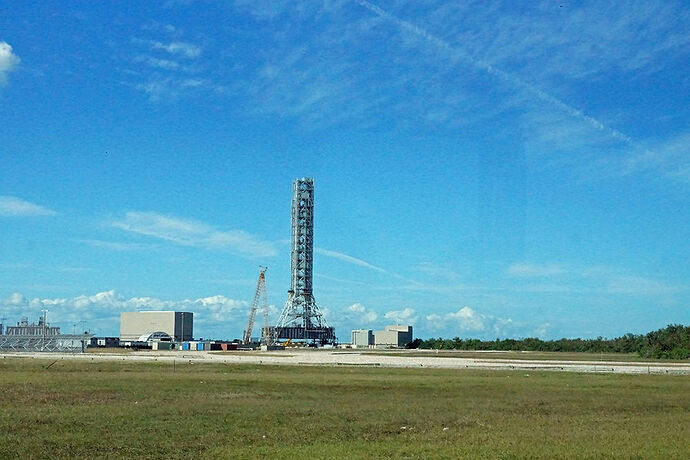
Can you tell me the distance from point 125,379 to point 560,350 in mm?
163048

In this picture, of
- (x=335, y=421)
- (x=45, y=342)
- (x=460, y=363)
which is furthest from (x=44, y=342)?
(x=335, y=421)

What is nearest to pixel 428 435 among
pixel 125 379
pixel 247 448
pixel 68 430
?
pixel 247 448

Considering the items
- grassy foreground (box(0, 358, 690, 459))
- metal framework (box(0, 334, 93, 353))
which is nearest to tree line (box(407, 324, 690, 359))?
grassy foreground (box(0, 358, 690, 459))

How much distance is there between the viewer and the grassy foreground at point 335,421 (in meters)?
23.7

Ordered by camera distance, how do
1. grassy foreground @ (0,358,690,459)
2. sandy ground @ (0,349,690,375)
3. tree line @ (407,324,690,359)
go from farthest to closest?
tree line @ (407,324,690,359) < sandy ground @ (0,349,690,375) < grassy foreground @ (0,358,690,459)

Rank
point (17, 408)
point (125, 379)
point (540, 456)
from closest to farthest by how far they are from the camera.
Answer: point (540, 456)
point (17, 408)
point (125, 379)

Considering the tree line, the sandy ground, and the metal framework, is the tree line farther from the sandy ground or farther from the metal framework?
the metal framework

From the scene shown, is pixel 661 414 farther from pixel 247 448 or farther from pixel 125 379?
pixel 125 379

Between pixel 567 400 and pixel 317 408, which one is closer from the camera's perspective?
pixel 317 408

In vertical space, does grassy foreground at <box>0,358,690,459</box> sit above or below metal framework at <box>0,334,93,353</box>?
above

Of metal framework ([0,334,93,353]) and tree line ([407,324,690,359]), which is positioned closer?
tree line ([407,324,690,359])

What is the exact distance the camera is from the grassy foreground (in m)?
23.7

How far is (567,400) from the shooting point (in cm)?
4150

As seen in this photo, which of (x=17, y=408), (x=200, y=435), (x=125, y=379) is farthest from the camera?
(x=125, y=379)
